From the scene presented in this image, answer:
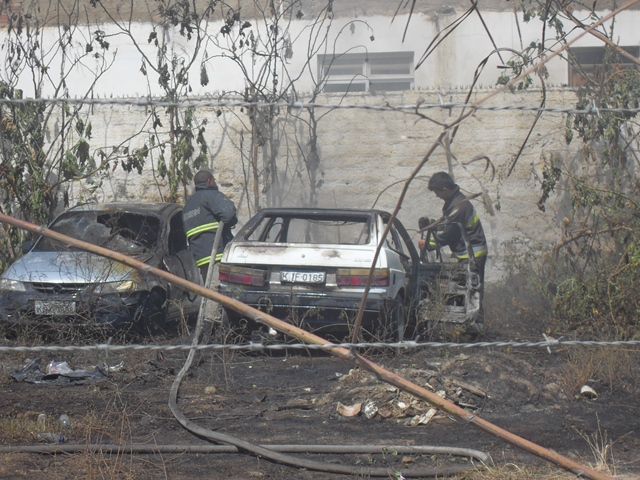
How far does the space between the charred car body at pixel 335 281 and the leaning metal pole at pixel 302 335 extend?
3.16 m

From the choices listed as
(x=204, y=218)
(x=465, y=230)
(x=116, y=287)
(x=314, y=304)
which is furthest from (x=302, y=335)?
(x=204, y=218)

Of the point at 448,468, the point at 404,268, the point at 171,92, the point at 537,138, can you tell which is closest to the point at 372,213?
the point at 404,268

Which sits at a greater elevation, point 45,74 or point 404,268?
point 45,74

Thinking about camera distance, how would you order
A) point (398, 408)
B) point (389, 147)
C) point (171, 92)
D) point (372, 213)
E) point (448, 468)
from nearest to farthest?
point (448, 468)
point (398, 408)
point (372, 213)
point (389, 147)
point (171, 92)

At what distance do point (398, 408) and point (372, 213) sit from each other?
2.43m

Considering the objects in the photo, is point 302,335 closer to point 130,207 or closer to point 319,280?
point 319,280

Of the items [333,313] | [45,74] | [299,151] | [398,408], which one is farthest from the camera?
[45,74]

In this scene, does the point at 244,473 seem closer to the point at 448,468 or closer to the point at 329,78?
the point at 448,468

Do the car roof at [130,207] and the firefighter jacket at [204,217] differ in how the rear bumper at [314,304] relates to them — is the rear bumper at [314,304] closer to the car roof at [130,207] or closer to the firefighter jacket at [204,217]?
the firefighter jacket at [204,217]

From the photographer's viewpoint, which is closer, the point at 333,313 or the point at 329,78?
the point at 333,313

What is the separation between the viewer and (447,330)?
628 centimetres

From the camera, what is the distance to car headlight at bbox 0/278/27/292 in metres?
6.59

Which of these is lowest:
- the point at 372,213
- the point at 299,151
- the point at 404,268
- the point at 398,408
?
the point at 398,408

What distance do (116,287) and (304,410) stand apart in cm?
243
